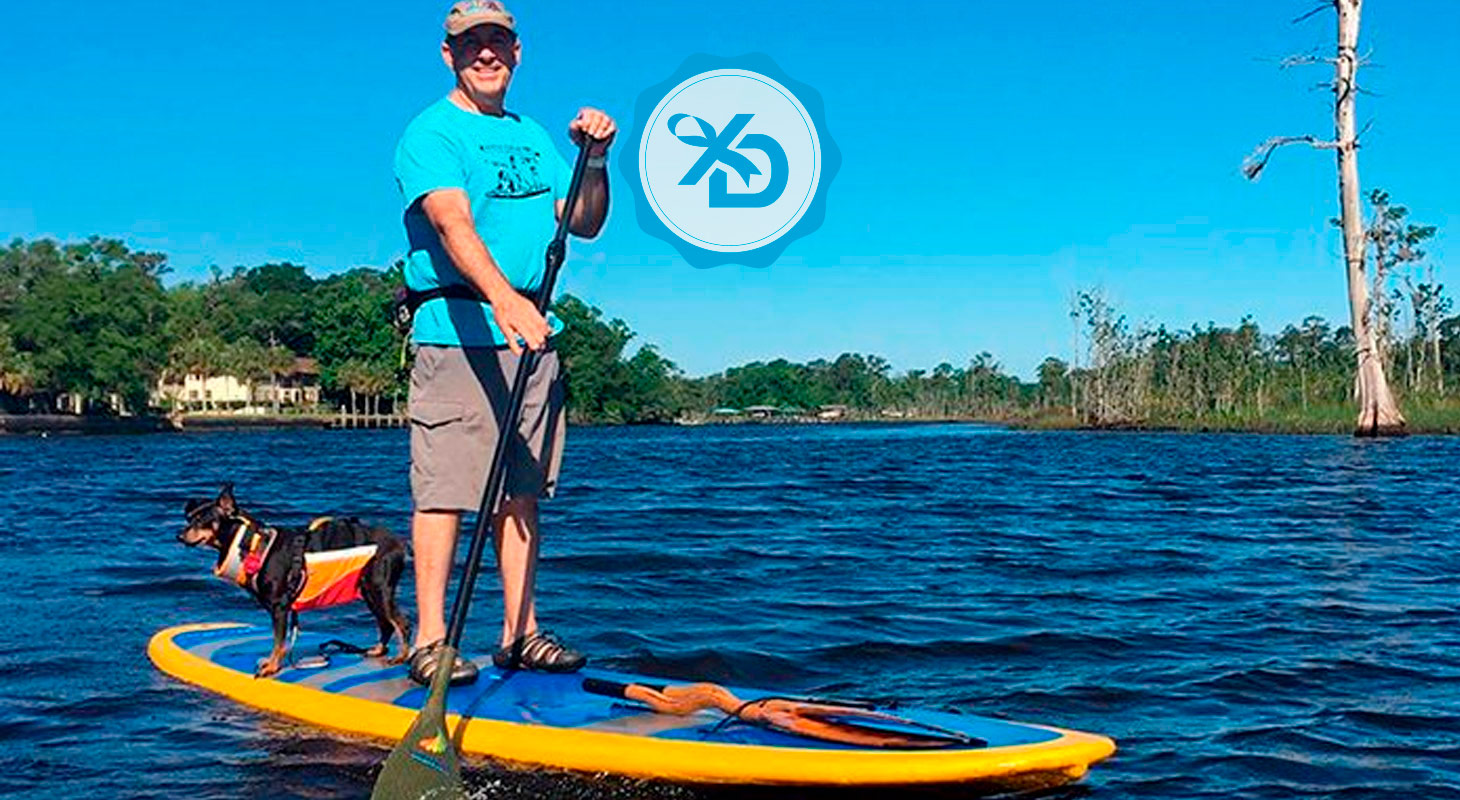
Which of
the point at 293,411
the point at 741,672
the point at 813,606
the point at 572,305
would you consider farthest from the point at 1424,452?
the point at 572,305

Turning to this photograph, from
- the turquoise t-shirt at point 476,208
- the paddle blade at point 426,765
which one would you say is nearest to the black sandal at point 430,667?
the paddle blade at point 426,765

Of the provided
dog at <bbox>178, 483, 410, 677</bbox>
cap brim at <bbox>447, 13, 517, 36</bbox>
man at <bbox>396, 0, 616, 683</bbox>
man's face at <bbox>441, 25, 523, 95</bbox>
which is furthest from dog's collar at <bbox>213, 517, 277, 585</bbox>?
cap brim at <bbox>447, 13, 517, 36</bbox>

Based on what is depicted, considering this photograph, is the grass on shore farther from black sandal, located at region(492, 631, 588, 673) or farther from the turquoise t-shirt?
the turquoise t-shirt

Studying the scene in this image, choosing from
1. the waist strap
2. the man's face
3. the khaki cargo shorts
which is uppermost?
the man's face

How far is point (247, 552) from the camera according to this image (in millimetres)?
4867

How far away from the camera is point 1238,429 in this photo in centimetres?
5075

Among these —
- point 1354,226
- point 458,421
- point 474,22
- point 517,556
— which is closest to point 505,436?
point 458,421

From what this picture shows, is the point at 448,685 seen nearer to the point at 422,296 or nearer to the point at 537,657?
the point at 537,657

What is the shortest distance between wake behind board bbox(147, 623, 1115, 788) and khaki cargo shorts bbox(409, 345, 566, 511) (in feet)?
2.16

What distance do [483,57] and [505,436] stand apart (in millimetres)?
1310

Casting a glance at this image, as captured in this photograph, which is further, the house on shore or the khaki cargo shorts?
the house on shore

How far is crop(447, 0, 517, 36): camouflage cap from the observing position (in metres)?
4.28

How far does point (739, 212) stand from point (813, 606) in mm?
6171

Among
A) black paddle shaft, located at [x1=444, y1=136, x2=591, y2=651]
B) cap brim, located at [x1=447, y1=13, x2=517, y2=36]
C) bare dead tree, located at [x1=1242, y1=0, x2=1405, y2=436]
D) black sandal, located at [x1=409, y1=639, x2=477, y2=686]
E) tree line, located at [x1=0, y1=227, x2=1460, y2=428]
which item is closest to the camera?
black paddle shaft, located at [x1=444, y1=136, x2=591, y2=651]
